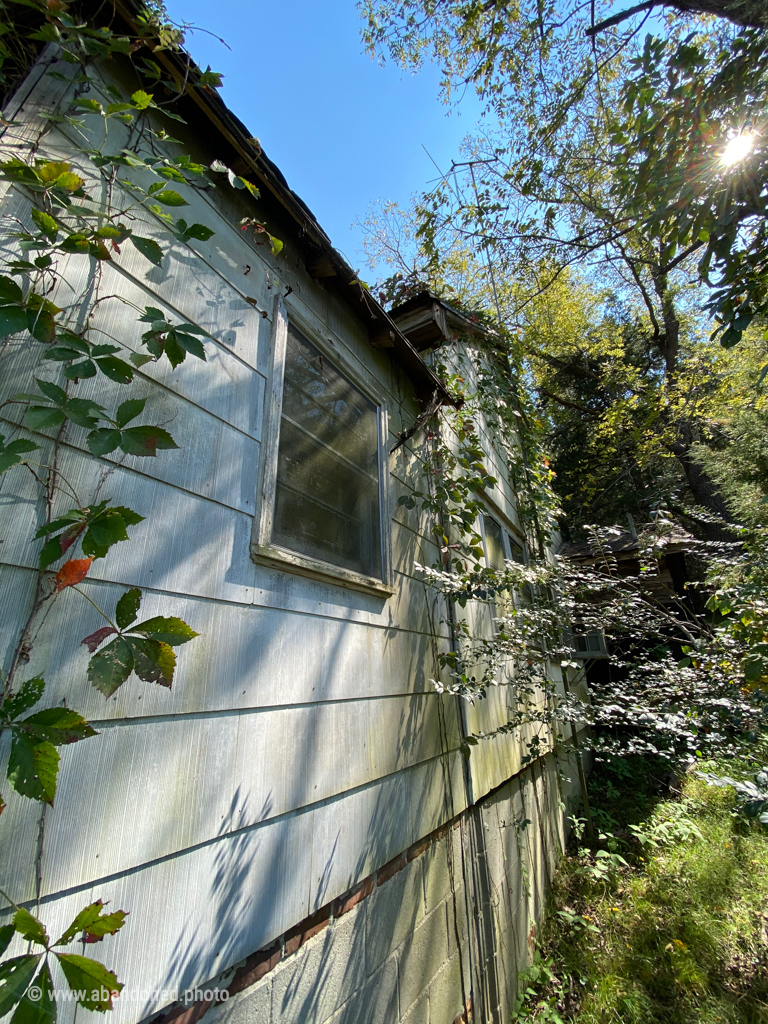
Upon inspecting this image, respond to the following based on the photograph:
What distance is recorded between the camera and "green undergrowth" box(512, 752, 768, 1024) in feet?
10.1

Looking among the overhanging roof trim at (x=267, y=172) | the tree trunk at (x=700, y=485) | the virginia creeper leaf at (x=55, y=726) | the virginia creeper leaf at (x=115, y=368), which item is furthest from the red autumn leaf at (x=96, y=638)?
the tree trunk at (x=700, y=485)

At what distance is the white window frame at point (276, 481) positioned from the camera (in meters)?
1.73

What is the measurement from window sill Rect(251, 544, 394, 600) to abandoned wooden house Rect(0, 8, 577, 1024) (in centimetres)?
2

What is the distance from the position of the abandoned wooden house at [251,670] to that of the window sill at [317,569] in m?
0.02

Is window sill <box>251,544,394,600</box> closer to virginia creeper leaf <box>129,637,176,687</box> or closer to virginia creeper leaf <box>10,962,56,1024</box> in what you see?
virginia creeper leaf <box>129,637,176,687</box>

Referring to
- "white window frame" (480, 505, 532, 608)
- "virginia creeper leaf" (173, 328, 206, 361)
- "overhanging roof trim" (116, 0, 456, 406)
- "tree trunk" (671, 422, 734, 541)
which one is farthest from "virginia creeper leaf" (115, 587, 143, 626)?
"tree trunk" (671, 422, 734, 541)

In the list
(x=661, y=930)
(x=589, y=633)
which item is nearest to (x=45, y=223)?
(x=589, y=633)

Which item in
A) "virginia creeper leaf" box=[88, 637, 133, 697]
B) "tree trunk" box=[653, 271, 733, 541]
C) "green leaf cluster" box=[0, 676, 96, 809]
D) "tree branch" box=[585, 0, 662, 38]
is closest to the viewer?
"green leaf cluster" box=[0, 676, 96, 809]

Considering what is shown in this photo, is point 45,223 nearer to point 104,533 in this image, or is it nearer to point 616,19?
point 104,533

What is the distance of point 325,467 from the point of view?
233cm

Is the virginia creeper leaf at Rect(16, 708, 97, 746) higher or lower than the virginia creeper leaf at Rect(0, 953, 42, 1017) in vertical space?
Answer: higher

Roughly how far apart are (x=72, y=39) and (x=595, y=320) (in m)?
16.4

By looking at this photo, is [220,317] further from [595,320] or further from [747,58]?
[595,320]

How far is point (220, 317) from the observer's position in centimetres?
179
